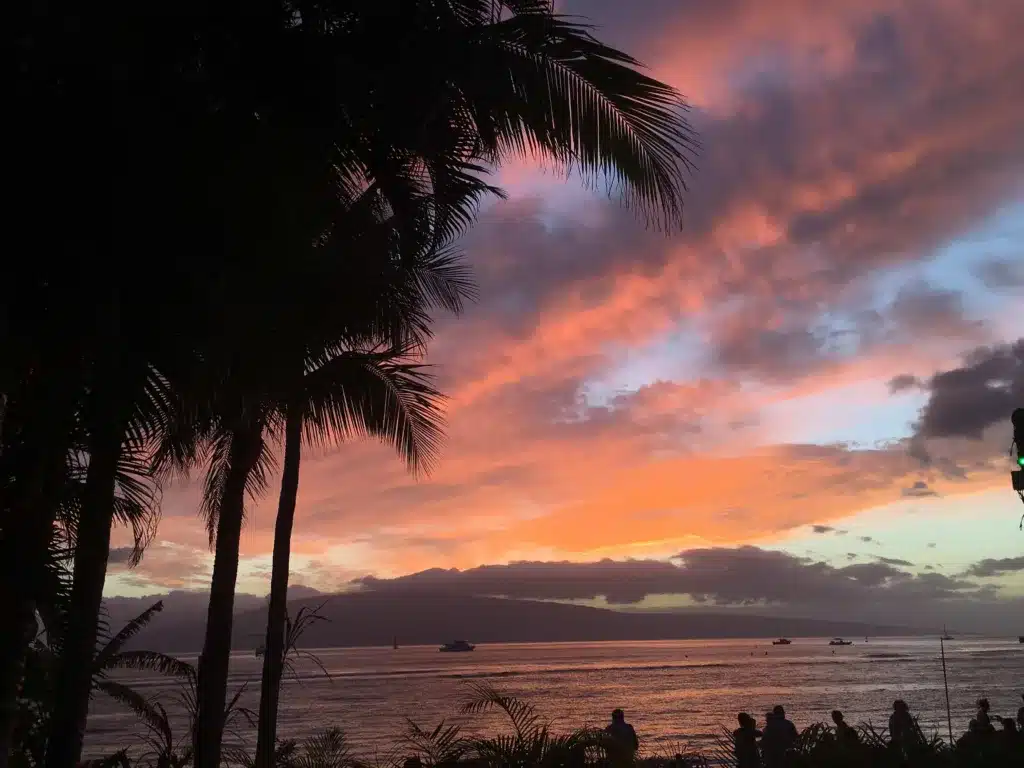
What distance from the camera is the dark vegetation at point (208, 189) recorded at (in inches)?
176

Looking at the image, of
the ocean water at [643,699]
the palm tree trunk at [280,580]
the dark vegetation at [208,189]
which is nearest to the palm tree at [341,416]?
the palm tree trunk at [280,580]

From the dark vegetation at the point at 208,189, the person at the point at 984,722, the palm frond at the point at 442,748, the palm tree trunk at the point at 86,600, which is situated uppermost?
the dark vegetation at the point at 208,189

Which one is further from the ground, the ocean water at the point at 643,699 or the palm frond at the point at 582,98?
the palm frond at the point at 582,98

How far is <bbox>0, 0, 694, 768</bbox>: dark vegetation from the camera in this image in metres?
4.47

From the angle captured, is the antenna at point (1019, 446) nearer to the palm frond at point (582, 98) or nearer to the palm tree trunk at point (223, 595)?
the palm frond at point (582, 98)

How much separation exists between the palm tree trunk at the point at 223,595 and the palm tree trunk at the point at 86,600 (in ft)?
12.5

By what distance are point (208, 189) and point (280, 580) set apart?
803cm

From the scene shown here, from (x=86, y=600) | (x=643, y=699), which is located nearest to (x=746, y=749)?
(x=86, y=600)

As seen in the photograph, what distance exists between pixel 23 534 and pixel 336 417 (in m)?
6.66

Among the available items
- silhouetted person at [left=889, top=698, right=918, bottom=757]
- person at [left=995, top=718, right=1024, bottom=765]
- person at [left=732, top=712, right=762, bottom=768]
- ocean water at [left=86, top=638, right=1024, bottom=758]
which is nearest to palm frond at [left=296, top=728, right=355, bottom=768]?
person at [left=732, top=712, right=762, bottom=768]

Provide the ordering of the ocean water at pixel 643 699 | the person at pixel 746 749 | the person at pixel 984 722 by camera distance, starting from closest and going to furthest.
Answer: the person at pixel 746 749 → the person at pixel 984 722 → the ocean water at pixel 643 699

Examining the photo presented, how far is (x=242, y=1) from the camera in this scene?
16.9ft

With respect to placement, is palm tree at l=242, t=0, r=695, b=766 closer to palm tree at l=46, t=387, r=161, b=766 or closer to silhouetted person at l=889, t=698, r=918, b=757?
palm tree at l=46, t=387, r=161, b=766

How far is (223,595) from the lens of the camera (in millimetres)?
10195
